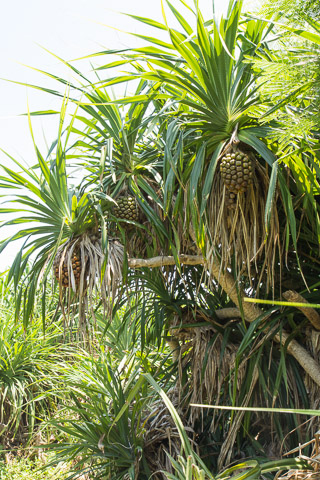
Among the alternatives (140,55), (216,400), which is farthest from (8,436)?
(140,55)

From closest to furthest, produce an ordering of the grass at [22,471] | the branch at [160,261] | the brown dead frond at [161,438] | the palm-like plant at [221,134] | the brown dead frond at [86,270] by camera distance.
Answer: the palm-like plant at [221,134] → the brown dead frond at [86,270] → the branch at [160,261] → the brown dead frond at [161,438] → the grass at [22,471]

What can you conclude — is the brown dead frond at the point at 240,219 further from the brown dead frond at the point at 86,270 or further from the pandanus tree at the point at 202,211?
the brown dead frond at the point at 86,270

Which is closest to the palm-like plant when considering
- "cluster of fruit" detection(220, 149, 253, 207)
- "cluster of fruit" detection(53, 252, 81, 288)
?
"cluster of fruit" detection(220, 149, 253, 207)

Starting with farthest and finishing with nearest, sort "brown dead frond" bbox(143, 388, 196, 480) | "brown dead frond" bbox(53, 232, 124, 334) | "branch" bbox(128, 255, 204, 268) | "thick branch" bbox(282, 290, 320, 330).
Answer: "brown dead frond" bbox(143, 388, 196, 480), "branch" bbox(128, 255, 204, 268), "brown dead frond" bbox(53, 232, 124, 334), "thick branch" bbox(282, 290, 320, 330)

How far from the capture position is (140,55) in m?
2.41

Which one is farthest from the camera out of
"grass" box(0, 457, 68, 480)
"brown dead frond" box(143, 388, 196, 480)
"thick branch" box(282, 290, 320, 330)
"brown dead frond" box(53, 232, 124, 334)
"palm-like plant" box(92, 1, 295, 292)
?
"grass" box(0, 457, 68, 480)

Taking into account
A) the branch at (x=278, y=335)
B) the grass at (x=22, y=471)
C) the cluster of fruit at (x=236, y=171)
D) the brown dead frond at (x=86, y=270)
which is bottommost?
the grass at (x=22, y=471)

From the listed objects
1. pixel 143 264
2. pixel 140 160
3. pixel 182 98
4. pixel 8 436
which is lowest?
pixel 8 436

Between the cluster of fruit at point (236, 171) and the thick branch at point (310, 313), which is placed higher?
the cluster of fruit at point (236, 171)

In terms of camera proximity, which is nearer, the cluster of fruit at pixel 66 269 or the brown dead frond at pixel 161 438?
the cluster of fruit at pixel 66 269

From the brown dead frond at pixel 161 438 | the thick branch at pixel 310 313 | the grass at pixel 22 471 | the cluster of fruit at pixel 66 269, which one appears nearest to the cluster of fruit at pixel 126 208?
the cluster of fruit at pixel 66 269

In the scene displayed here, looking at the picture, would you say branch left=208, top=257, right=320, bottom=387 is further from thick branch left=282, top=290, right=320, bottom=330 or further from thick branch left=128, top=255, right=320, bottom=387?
thick branch left=282, top=290, right=320, bottom=330

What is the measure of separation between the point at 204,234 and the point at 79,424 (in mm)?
1789

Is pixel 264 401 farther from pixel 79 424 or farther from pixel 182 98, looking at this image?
pixel 182 98
